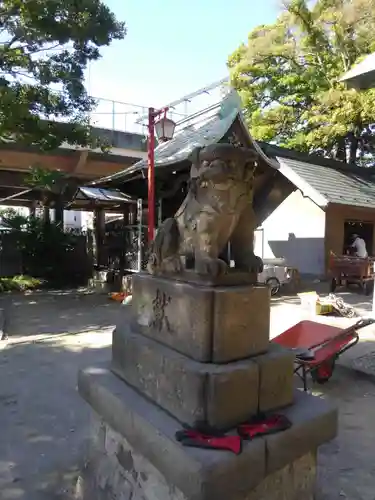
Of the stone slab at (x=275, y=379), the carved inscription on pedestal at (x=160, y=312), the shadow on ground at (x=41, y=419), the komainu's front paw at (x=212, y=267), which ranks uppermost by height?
the komainu's front paw at (x=212, y=267)

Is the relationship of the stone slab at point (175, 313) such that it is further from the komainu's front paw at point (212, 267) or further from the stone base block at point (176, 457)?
the stone base block at point (176, 457)

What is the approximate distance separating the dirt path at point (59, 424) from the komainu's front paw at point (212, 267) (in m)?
1.85

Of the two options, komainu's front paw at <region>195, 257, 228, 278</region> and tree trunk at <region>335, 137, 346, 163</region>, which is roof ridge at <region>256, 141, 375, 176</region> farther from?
komainu's front paw at <region>195, 257, 228, 278</region>

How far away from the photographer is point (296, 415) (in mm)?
2291

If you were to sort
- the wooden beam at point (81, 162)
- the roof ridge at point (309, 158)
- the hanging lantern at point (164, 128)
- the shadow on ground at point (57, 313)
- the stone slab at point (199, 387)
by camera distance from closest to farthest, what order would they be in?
the stone slab at point (199, 387) → the shadow on ground at point (57, 313) → the hanging lantern at point (164, 128) → the roof ridge at point (309, 158) → the wooden beam at point (81, 162)

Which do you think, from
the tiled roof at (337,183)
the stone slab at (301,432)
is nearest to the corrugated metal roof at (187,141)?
the tiled roof at (337,183)

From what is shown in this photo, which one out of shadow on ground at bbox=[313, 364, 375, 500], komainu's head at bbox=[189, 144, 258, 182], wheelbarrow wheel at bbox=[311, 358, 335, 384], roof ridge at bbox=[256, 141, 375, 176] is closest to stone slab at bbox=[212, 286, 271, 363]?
komainu's head at bbox=[189, 144, 258, 182]

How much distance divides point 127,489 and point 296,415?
1145 mm

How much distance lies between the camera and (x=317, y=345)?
15.0 ft

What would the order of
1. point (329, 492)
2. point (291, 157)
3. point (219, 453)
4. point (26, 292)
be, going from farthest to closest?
1. point (291, 157)
2. point (26, 292)
3. point (329, 492)
4. point (219, 453)

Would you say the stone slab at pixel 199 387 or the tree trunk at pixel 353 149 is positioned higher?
the tree trunk at pixel 353 149

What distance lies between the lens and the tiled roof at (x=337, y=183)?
37.6 ft

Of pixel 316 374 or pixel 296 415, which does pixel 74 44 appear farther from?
pixel 296 415

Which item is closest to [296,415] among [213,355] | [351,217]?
[213,355]
